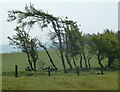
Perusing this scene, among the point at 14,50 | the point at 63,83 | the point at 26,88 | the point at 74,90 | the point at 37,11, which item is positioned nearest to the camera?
the point at 26,88

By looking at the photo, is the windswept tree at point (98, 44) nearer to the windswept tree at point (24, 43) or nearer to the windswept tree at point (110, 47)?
the windswept tree at point (110, 47)

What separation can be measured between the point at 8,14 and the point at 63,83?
2794cm

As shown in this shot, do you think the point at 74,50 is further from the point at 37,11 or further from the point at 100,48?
the point at 37,11

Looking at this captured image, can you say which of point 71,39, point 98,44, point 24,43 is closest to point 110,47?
point 98,44

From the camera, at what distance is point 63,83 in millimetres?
18125

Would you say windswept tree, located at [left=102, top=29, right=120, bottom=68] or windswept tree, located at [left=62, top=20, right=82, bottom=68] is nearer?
windswept tree, located at [left=62, top=20, right=82, bottom=68]

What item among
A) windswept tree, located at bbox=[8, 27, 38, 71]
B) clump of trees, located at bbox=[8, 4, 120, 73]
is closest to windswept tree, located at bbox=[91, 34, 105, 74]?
clump of trees, located at bbox=[8, 4, 120, 73]

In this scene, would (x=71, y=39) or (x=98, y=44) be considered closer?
(x=71, y=39)

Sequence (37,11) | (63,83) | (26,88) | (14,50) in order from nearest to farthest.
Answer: (26,88) → (63,83) → (37,11) → (14,50)

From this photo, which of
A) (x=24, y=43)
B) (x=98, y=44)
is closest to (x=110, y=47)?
(x=98, y=44)

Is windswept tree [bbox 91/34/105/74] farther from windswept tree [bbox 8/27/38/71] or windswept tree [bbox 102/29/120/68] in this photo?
windswept tree [bbox 8/27/38/71]

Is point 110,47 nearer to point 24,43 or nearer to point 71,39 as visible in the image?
point 71,39

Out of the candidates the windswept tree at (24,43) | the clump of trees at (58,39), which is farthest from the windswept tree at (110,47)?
the windswept tree at (24,43)

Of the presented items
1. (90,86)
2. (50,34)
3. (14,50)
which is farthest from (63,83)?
(14,50)
